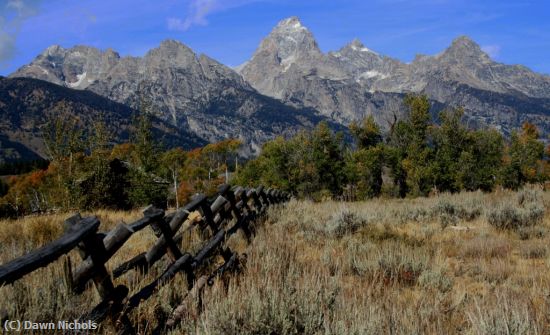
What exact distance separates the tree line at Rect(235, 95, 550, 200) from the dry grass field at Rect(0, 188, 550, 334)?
3349 centimetres

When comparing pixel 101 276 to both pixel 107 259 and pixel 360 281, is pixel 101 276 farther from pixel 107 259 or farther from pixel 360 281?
pixel 360 281

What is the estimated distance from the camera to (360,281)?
6035 millimetres

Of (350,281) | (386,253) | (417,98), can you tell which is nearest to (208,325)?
(350,281)

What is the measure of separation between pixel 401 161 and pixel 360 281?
1746 inches

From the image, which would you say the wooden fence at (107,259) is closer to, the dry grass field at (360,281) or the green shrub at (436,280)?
the dry grass field at (360,281)

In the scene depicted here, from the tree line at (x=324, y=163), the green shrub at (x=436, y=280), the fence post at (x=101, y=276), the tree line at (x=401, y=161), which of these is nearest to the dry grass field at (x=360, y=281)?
the green shrub at (x=436, y=280)

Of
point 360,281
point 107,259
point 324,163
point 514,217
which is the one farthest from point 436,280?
point 324,163

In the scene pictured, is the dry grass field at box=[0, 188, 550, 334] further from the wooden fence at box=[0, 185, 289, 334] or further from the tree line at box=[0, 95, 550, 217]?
the tree line at box=[0, 95, 550, 217]

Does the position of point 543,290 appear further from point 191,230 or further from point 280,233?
point 191,230

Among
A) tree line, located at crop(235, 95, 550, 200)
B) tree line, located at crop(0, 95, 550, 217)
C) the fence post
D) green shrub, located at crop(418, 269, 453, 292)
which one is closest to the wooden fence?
the fence post

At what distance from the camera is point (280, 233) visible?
9.40 m

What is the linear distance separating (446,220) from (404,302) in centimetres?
689

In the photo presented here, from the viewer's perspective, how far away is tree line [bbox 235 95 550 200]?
146ft

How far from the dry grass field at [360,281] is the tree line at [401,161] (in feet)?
110
